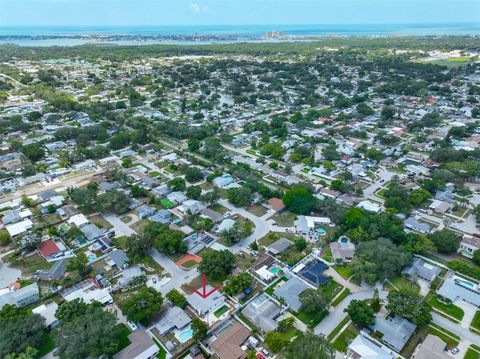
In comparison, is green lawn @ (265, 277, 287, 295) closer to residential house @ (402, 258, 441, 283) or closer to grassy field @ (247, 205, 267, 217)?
grassy field @ (247, 205, 267, 217)

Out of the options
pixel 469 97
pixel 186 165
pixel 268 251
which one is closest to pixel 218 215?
pixel 268 251

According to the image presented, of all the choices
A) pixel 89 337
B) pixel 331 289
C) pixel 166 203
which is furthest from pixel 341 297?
pixel 166 203

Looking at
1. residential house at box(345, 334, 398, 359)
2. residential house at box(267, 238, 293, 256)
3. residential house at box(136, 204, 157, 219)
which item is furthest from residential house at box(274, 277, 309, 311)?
residential house at box(136, 204, 157, 219)

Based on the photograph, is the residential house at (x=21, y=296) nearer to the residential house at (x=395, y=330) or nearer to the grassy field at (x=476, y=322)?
the residential house at (x=395, y=330)

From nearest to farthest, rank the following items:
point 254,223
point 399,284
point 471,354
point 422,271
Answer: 1. point 471,354
2. point 399,284
3. point 422,271
4. point 254,223

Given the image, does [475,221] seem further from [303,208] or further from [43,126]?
[43,126]

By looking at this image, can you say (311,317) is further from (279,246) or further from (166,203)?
(166,203)

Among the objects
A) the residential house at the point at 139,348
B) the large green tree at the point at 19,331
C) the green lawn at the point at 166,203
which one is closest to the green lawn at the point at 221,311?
the residential house at the point at 139,348
